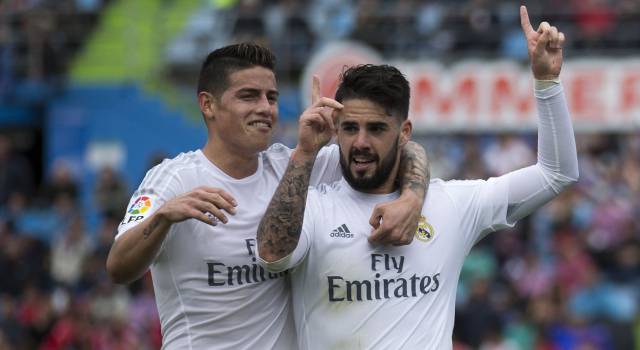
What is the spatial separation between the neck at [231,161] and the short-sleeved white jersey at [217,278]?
3cm

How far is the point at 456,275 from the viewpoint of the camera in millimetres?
5938

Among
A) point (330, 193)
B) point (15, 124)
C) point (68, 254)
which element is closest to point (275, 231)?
point (330, 193)

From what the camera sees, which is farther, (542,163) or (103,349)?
(103,349)

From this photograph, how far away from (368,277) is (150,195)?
1.01 metres

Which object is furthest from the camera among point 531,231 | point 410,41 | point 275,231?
point 410,41

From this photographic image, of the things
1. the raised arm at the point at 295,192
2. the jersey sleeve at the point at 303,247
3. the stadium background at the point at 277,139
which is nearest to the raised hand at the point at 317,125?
the raised arm at the point at 295,192

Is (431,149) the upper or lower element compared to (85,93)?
lower

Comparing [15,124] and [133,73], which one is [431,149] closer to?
[133,73]

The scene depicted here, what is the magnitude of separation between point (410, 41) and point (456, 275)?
11.0 meters

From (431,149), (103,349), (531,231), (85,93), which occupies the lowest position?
(103,349)

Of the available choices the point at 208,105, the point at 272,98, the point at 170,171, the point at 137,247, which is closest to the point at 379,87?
the point at 272,98

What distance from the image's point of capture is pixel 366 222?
5805 millimetres

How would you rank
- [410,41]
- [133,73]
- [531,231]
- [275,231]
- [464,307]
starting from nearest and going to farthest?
[275,231] < [464,307] < [531,231] < [410,41] < [133,73]

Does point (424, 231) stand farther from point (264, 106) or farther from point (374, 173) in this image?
point (264, 106)
